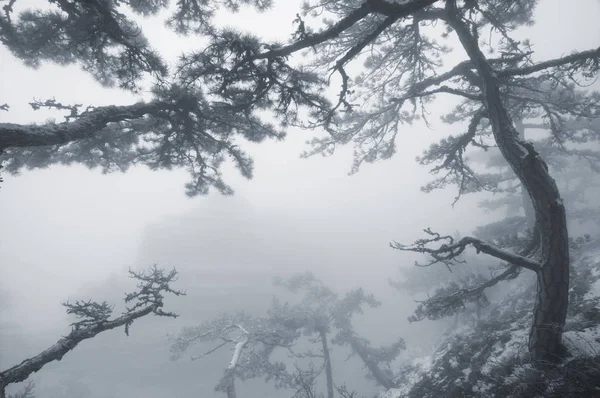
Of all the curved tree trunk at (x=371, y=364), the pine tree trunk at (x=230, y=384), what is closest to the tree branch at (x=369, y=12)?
the pine tree trunk at (x=230, y=384)

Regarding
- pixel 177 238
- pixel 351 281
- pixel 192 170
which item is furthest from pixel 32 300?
pixel 192 170

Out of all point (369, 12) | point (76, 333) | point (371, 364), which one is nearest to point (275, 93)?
point (369, 12)

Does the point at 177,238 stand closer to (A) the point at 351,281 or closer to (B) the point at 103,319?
(A) the point at 351,281

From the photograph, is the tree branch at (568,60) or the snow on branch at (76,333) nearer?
the snow on branch at (76,333)

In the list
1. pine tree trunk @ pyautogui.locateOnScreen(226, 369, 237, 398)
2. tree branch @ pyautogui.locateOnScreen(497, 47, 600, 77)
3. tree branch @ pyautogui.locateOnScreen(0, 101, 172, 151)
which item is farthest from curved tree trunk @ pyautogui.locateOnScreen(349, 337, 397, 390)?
tree branch @ pyautogui.locateOnScreen(0, 101, 172, 151)

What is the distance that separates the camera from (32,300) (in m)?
78.9

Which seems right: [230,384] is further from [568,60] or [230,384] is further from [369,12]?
[568,60]

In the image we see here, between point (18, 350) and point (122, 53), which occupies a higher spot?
point (122, 53)

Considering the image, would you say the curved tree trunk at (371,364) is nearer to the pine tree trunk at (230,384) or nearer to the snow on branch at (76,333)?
the pine tree trunk at (230,384)

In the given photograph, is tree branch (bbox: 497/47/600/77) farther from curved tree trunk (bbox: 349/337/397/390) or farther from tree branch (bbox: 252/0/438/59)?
curved tree trunk (bbox: 349/337/397/390)

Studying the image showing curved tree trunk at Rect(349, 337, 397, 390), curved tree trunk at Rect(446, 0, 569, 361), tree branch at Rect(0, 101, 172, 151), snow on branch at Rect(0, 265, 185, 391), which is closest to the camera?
tree branch at Rect(0, 101, 172, 151)

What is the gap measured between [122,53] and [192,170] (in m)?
2.92

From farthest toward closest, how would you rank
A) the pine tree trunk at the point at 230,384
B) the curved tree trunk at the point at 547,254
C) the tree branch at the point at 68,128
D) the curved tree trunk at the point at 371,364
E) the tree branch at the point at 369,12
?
the curved tree trunk at the point at 371,364, the pine tree trunk at the point at 230,384, the curved tree trunk at the point at 547,254, the tree branch at the point at 68,128, the tree branch at the point at 369,12

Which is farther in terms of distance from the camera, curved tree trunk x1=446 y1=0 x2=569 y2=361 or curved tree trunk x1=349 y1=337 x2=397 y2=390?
curved tree trunk x1=349 y1=337 x2=397 y2=390
